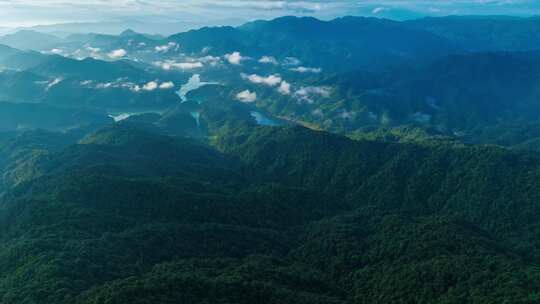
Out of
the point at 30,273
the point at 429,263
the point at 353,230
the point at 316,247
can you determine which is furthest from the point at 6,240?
the point at 429,263

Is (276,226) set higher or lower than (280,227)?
higher

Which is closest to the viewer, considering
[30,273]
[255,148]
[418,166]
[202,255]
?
[30,273]

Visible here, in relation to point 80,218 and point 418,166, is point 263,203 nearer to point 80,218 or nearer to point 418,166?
point 80,218

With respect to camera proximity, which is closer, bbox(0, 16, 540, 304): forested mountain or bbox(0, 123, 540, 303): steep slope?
bbox(0, 16, 540, 304): forested mountain

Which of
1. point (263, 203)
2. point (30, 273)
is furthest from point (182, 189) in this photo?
point (30, 273)

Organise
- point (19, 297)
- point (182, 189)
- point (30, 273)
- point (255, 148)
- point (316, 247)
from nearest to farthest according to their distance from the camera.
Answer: point (19, 297)
point (30, 273)
point (316, 247)
point (182, 189)
point (255, 148)

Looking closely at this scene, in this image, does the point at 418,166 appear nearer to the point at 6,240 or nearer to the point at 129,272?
the point at 129,272

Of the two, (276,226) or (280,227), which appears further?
(280,227)

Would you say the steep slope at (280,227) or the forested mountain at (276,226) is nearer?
the forested mountain at (276,226)

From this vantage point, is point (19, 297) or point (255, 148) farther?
point (255, 148)

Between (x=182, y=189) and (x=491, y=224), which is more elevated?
(x=182, y=189)
